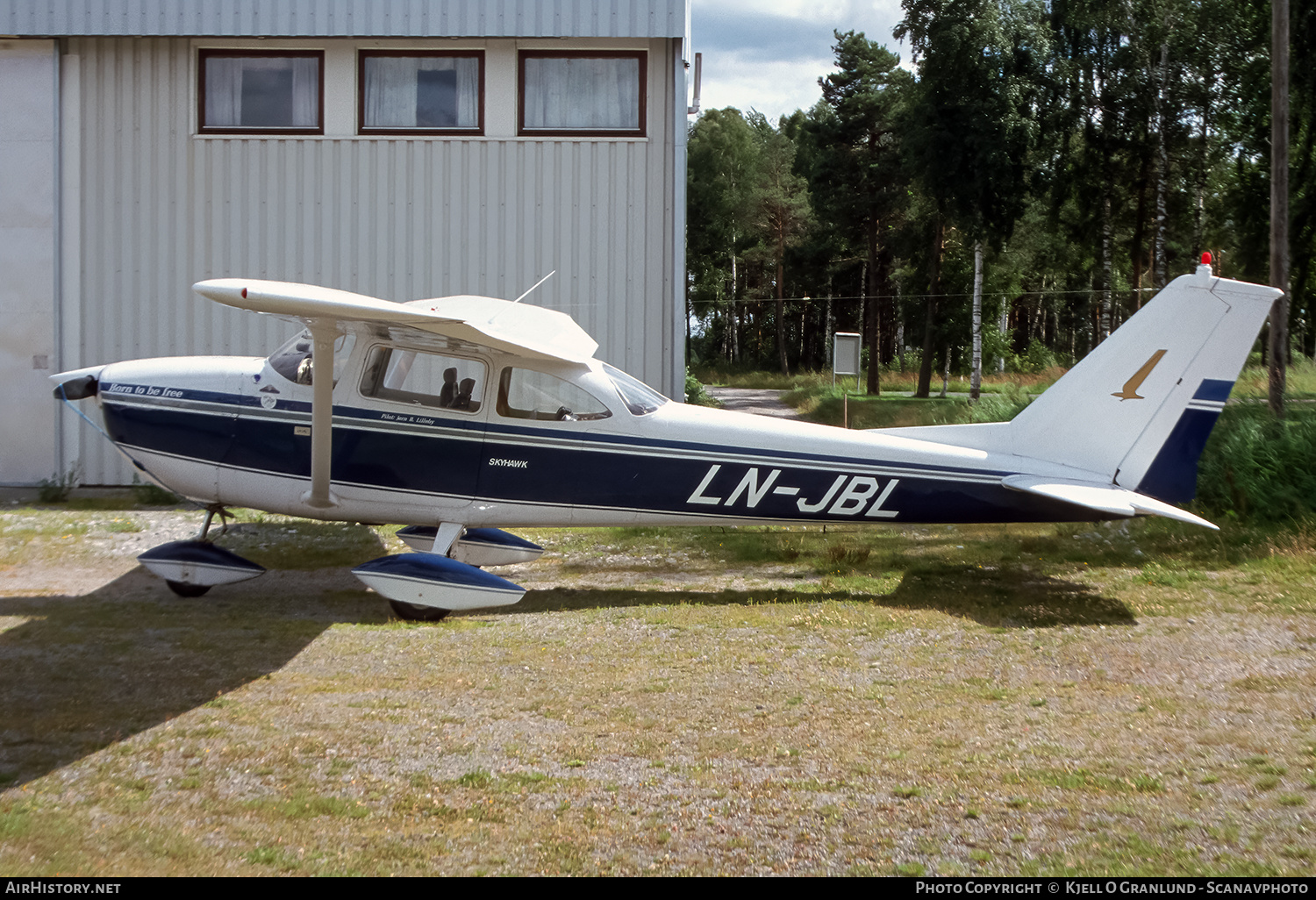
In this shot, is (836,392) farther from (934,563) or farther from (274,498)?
(274,498)

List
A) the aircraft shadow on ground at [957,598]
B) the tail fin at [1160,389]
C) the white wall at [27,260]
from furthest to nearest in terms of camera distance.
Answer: the white wall at [27,260] < the tail fin at [1160,389] < the aircraft shadow on ground at [957,598]

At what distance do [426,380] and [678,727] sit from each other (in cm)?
382

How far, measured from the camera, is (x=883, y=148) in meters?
47.4

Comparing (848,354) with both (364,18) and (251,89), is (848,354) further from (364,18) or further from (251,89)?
(251,89)

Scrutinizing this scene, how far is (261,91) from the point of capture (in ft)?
42.0

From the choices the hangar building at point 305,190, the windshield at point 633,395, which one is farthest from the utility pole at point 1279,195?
the windshield at point 633,395

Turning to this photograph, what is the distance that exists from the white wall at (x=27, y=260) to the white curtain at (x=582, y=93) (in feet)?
19.4

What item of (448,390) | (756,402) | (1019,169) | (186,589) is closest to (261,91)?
A: (448,390)

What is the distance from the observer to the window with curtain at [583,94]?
12711mm

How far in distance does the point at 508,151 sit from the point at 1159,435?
330 inches

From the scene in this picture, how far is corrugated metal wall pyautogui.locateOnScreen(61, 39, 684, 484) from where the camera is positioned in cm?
1273

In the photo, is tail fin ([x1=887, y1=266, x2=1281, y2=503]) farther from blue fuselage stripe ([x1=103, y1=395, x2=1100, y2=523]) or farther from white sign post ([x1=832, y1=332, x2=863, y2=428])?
white sign post ([x1=832, y1=332, x2=863, y2=428])

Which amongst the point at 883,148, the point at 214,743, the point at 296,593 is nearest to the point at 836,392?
the point at 883,148

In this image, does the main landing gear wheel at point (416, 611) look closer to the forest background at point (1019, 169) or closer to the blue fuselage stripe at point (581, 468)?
the blue fuselage stripe at point (581, 468)
